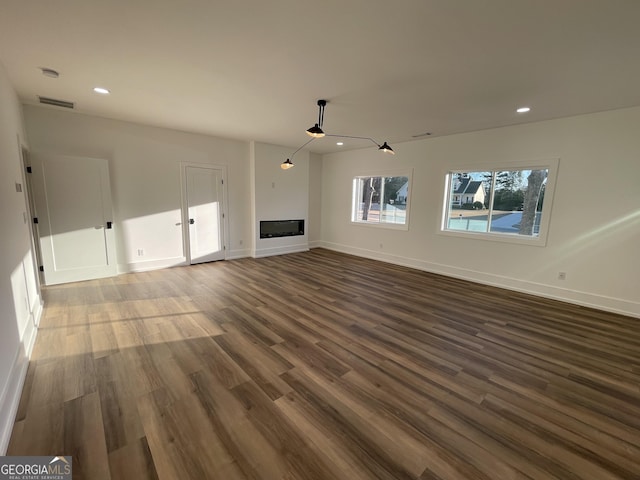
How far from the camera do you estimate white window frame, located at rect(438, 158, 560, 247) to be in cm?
427

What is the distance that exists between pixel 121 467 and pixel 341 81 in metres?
3.60

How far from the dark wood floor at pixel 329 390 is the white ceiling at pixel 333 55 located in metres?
2.77

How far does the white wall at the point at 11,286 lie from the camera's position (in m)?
1.81

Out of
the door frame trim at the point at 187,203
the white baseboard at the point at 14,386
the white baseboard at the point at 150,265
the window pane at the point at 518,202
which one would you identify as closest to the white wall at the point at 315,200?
the door frame trim at the point at 187,203

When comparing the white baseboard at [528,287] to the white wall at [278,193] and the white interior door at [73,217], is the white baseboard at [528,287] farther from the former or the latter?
the white interior door at [73,217]

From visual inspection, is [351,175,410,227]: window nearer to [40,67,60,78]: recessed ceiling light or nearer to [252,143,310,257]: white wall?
[252,143,310,257]: white wall

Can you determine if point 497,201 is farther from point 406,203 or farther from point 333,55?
point 333,55

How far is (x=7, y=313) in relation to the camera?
6.66 ft

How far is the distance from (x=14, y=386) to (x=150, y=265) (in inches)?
145

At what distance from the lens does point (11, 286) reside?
2.25 meters

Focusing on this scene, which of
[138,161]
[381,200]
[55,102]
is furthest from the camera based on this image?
[381,200]

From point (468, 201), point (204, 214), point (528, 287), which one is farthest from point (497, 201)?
point (204, 214)

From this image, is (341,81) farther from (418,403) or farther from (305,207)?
(305,207)

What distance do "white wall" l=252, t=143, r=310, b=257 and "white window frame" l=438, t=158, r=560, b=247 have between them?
11.6ft
